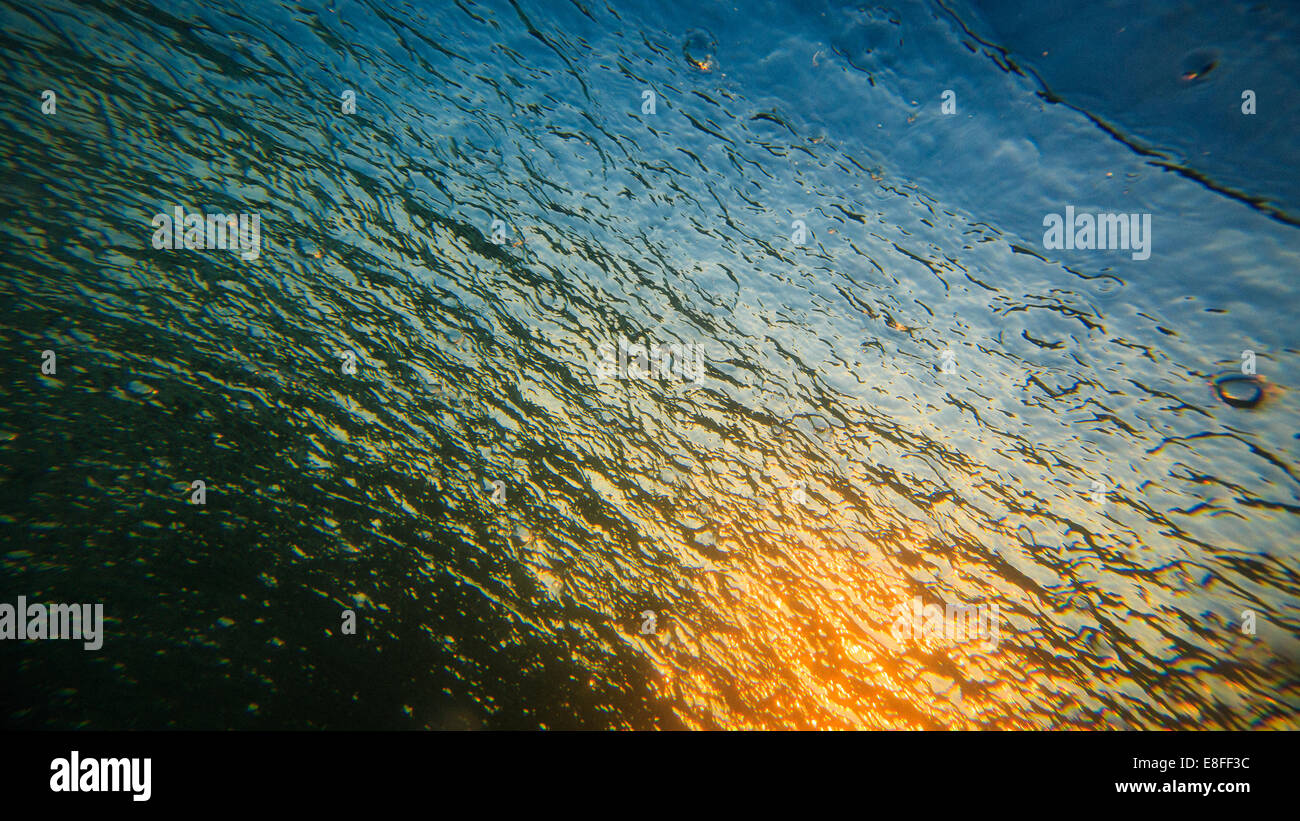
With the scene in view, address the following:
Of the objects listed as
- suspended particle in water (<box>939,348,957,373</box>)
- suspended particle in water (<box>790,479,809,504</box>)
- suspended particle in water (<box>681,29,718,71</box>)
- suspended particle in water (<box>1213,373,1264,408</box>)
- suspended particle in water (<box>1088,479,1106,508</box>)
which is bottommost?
suspended particle in water (<box>790,479,809,504</box>)

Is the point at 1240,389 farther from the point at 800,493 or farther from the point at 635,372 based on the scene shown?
the point at 635,372

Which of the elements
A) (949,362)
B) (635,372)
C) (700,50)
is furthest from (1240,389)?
(635,372)

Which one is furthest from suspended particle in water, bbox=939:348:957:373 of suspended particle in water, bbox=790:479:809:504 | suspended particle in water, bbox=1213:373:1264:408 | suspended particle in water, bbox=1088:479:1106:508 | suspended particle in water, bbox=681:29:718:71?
suspended particle in water, bbox=681:29:718:71

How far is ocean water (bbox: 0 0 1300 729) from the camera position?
5484mm

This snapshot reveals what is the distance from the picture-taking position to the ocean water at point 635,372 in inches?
216

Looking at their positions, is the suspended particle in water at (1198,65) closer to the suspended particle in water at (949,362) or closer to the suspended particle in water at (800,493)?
the suspended particle in water at (949,362)

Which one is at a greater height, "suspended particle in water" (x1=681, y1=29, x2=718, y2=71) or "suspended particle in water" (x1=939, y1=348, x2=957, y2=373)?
"suspended particle in water" (x1=681, y1=29, x2=718, y2=71)

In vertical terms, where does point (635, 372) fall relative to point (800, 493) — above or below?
above

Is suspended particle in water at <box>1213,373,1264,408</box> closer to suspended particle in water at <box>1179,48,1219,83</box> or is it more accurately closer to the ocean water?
the ocean water

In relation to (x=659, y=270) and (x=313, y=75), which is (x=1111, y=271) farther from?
(x=313, y=75)

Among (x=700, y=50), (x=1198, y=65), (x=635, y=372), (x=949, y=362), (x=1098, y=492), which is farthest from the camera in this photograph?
(x=635, y=372)

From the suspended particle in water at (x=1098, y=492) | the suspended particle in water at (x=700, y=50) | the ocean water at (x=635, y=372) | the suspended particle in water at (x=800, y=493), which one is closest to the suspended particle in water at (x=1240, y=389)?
the ocean water at (x=635, y=372)

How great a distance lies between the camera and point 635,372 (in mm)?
9055

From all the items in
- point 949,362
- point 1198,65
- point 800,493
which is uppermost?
point 1198,65
